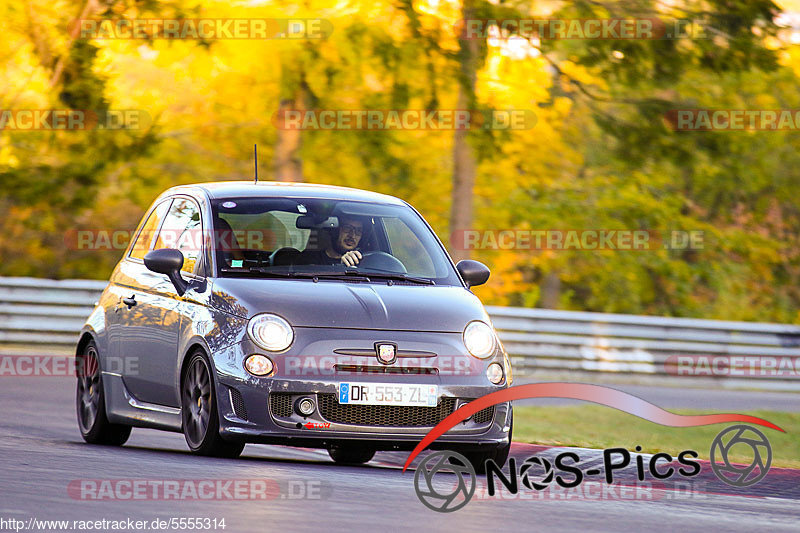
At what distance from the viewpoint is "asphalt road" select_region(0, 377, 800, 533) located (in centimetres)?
708

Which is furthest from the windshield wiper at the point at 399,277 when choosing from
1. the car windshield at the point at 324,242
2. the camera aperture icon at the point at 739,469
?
Answer: the camera aperture icon at the point at 739,469

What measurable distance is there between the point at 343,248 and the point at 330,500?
2.76m

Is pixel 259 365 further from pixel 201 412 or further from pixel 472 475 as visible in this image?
pixel 472 475

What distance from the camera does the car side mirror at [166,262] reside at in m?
9.82

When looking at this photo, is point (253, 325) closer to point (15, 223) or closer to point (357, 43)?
point (357, 43)

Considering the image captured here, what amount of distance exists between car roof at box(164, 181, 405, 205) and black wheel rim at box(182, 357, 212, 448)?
136 cm

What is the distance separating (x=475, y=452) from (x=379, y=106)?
624 inches

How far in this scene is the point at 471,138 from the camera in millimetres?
20344

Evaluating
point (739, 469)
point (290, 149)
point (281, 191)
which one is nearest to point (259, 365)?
point (281, 191)

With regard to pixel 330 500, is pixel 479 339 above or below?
above

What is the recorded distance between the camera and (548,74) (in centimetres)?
2444

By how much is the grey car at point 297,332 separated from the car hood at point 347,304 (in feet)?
0.04

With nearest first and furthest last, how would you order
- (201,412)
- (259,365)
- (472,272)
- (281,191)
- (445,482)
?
(445,482) < (259,365) < (201,412) < (472,272) < (281,191)

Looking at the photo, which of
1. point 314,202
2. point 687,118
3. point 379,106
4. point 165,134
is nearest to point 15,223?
point 165,134
